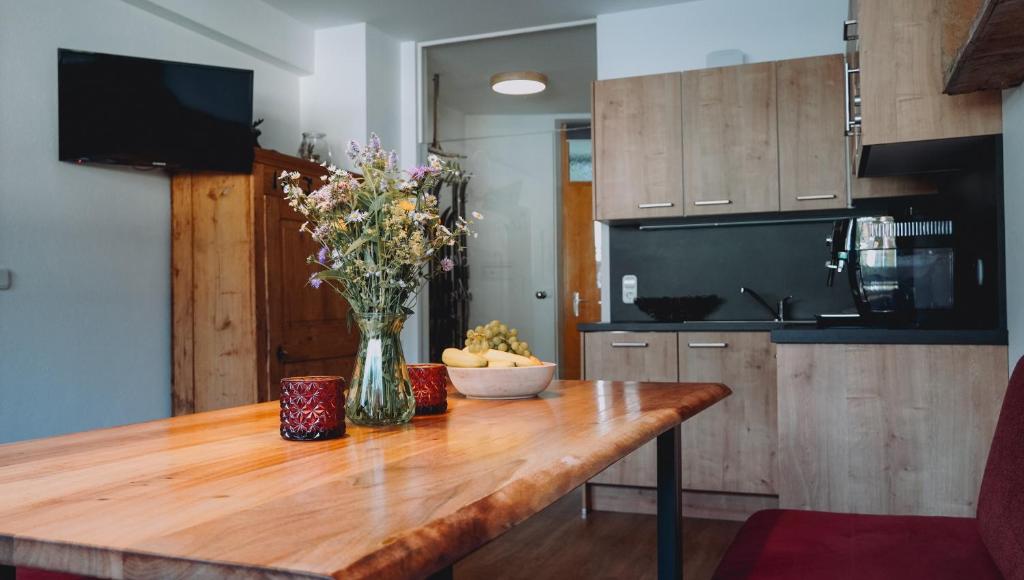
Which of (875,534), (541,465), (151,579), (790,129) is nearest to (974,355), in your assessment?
(875,534)

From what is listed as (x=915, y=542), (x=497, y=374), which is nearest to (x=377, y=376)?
(x=497, y=374)

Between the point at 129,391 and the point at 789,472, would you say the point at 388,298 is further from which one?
the point at 129,391

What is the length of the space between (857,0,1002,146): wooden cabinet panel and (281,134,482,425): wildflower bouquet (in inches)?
63.3

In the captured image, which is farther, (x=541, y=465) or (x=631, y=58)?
→ (x=631, y=58)

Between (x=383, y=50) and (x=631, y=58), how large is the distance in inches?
63.2

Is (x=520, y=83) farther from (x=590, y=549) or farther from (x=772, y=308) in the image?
(x=590, y=549)

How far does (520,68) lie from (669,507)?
12.9 ft

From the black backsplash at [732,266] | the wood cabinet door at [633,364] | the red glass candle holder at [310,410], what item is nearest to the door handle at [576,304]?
the black backsplash at [732,266]

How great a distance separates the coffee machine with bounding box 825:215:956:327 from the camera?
8.64 ft

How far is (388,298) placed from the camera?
1465 mm

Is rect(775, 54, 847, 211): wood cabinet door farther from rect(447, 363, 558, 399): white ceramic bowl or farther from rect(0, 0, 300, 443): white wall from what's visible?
rect(0, 0, 300, 443): white wall

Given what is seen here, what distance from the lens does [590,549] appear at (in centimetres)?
327

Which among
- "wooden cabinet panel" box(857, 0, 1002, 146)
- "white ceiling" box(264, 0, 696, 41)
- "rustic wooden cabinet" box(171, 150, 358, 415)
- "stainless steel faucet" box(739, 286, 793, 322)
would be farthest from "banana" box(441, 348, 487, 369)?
"white ceiling" box(264, 0, 696, 41)

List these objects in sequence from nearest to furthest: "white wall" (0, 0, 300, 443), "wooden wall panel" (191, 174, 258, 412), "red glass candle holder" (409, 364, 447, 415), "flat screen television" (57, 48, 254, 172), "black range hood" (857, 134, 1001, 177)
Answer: "red glass candle holder" (409, 364, 447, 415) → "black range hood" (857, 134, 1001, 177) → "white wall" (0, 0, 300, 443) → "flat screen television" (57, 48, 254, 172) → "wooden wall panel" (191, 174, 258, 412)
